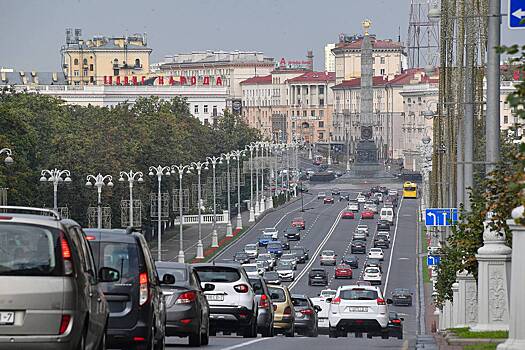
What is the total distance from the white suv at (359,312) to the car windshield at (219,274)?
11.3m

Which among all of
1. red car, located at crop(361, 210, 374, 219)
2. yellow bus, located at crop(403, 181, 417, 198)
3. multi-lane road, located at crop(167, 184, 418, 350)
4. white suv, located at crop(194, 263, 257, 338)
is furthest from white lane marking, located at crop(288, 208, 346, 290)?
white suv, located at crop(194, 263, 257, 338)

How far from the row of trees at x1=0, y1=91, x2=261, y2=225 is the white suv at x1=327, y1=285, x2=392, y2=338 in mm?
32977

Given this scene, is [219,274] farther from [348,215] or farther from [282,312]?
[348,215]

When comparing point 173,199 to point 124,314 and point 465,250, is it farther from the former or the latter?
point 124,314

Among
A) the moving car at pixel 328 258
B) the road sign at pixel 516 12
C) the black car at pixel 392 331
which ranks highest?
the road sign at pixel 516 12

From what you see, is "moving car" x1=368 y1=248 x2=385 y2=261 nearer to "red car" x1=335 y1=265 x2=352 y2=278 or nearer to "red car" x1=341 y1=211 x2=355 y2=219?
"red car" x1=335 y1=265 x2=352 y2=278

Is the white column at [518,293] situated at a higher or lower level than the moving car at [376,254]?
higher

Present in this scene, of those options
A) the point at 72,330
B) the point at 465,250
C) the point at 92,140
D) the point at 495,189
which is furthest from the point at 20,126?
the point at 72,330

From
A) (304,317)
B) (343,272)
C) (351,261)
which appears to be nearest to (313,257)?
(351,261)

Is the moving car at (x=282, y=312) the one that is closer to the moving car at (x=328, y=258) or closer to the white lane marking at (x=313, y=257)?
the white lane marking at (x=313, y=257)

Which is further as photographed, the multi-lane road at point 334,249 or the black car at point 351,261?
the black car at point 351,261

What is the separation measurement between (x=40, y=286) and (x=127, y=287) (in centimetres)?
534

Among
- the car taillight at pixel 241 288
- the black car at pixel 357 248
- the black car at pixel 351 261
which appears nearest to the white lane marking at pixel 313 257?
the black car at pixel 351 261

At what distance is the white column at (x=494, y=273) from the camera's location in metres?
27.8
